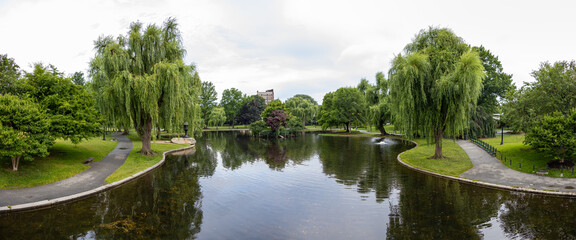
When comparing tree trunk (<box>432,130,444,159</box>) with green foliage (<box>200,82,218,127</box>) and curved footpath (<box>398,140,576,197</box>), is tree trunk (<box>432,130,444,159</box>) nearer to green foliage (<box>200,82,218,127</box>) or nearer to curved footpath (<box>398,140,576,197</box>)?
curved footpath (<box>398,140,576,197</box>)

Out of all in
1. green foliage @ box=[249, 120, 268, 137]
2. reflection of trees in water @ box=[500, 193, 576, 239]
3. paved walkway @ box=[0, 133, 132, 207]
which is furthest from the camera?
green foliage @ box=[249, 120, 268, 137]

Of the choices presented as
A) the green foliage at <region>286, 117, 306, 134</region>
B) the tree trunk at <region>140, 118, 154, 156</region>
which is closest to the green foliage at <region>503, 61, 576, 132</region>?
the tree trunk at <region>140, 118, 154, 156</region>

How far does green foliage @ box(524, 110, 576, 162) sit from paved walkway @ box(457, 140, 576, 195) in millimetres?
1776

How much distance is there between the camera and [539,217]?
30.9ft

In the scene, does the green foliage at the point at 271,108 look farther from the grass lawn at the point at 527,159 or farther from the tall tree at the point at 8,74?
the grass lawn at the point at 527,159

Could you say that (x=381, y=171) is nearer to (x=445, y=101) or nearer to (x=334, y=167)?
(x=334, y=167)

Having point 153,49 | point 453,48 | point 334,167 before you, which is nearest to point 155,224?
point 334,167

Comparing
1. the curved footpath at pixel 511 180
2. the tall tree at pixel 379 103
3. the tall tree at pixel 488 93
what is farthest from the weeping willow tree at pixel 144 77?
the tall tree at pixel 488 93

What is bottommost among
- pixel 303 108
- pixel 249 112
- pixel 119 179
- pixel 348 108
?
pixel 119 179

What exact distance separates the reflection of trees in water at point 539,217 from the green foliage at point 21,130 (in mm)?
20577

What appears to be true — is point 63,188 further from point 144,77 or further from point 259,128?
point 259,128

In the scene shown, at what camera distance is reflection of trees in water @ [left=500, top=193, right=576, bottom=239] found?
8203 mm

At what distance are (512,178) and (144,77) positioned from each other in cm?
2493

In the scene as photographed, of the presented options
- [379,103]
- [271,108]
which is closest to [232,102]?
[271,108]
